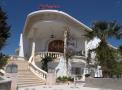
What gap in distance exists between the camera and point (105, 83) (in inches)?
700

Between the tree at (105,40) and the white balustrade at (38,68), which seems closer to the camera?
the tree at (105,40)

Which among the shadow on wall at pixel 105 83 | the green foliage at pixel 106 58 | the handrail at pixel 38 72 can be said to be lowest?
the shadow on wall at pixel 105 83

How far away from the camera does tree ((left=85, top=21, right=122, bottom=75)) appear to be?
18688 millimetres

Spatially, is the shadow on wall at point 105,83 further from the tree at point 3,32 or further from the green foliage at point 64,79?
the tree at point 3,32

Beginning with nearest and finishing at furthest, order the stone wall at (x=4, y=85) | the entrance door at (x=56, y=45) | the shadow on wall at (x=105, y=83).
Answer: the stone wall at (x=4, y=85) → the shadow on wall at (x=105, y=83) → the entrance door at (x=56, y=45)

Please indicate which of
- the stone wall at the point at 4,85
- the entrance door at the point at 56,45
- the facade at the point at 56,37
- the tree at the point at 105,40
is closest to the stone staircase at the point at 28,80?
the facade at the point at 56,37

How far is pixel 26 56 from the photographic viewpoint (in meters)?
34.2

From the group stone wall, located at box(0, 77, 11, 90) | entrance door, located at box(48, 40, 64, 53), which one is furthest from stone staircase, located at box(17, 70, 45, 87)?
entrance door, located at box(48, 40, 64, 53)

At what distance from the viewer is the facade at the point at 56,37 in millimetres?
27188

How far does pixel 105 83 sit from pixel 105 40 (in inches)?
161

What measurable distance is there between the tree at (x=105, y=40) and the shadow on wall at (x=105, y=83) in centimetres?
114

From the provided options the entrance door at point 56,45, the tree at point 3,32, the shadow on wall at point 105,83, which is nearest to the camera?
the tree at point 3,32

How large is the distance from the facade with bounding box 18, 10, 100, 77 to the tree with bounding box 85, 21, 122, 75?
4113 millimetres

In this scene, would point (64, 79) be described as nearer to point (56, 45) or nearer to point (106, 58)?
point (106, 58)
